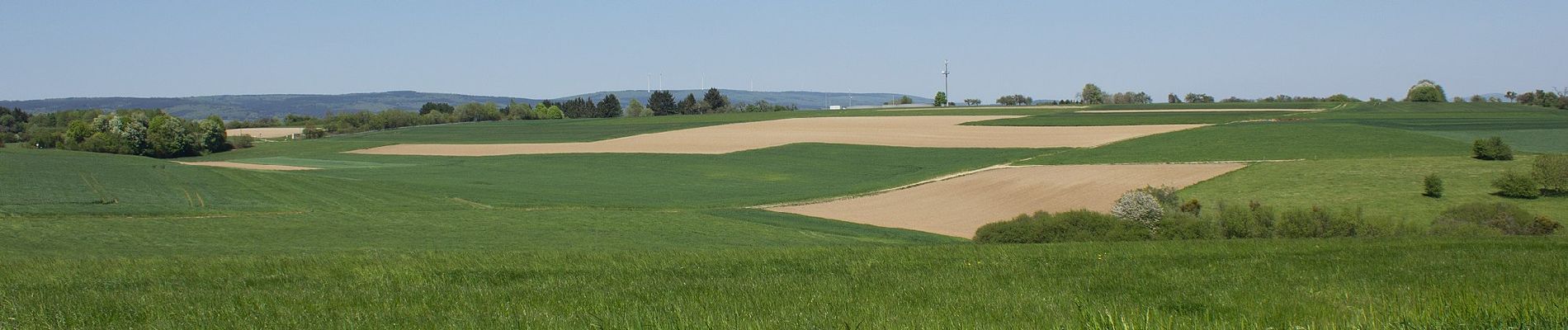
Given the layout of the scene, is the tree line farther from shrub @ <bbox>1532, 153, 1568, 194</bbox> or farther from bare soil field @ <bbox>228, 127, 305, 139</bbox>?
shrub @ <bbox>1532, 153, 1568, 194</bbox>

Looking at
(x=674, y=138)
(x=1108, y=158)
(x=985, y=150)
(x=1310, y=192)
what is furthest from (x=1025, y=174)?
(x=674, y=138)

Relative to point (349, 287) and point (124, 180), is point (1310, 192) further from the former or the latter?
point (124, 180)

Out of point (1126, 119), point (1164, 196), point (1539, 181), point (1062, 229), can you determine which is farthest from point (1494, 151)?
point (1126, 119)

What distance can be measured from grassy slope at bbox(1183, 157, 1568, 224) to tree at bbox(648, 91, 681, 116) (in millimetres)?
121082

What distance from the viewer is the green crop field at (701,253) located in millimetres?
7449

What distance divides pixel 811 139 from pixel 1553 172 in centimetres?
5332

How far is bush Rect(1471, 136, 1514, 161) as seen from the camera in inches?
1873

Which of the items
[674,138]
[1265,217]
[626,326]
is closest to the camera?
[626,326]

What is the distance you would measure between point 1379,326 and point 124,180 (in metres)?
45.5

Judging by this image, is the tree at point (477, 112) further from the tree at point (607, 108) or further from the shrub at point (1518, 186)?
the shrub at point (1518, 186)

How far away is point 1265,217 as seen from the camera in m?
27.7

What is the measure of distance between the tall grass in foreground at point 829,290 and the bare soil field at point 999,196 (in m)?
21.2

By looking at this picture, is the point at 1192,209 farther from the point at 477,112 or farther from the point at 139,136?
the point at 477,112

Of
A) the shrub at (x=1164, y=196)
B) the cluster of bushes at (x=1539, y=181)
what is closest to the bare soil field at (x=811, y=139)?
the cluster of bushes at (x=1539, y=181)
